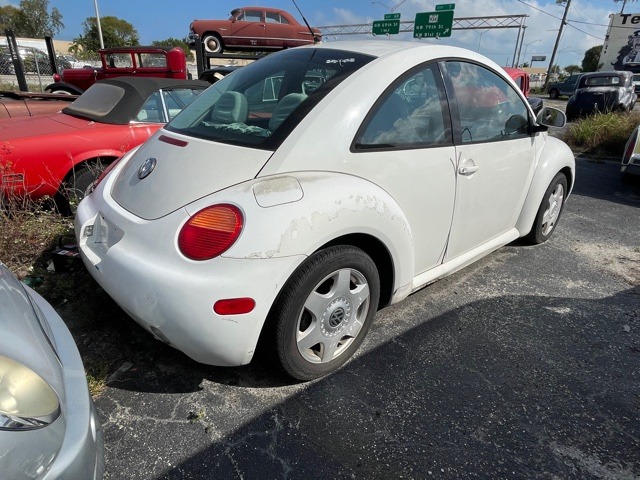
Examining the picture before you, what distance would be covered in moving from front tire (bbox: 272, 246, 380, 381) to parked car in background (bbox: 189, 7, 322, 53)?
15.7 metres

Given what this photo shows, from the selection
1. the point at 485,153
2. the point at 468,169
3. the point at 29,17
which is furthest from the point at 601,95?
the point at 29,17

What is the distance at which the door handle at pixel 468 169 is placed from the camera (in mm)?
2586

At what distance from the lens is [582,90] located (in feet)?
45.7

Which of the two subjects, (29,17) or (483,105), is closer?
(483,105)

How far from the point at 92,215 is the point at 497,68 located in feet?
9.34

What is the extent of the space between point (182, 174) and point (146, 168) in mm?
326

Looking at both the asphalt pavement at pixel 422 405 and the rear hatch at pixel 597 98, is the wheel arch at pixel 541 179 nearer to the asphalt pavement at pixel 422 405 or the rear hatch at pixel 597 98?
the asphalt pavement at pixel 422 405

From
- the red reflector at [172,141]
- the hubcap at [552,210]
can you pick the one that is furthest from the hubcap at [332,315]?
the hubcap at [552,210]

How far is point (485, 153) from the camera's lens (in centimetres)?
276

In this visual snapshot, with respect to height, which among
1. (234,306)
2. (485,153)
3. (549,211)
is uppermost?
(485,153)

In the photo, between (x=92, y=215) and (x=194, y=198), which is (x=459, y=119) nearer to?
(x=194, y=198)

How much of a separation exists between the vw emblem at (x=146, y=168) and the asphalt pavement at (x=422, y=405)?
39.0 inches

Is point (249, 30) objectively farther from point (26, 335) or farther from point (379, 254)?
point (26, 335)

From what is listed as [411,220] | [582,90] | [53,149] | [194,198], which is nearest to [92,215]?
[194,198]
